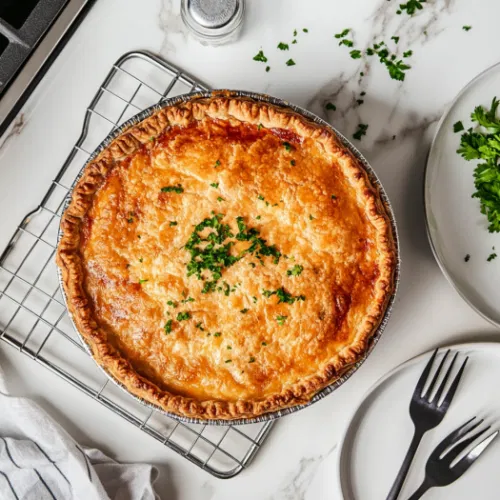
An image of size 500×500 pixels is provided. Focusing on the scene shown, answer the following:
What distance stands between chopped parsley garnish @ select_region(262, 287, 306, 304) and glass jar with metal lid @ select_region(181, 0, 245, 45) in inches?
53.8

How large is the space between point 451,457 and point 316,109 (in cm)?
194

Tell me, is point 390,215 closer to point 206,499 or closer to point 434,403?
point 434,403

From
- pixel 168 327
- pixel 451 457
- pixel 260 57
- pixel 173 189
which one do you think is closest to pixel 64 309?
pixel 168 327

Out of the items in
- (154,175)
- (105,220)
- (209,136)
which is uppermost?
(209,136)

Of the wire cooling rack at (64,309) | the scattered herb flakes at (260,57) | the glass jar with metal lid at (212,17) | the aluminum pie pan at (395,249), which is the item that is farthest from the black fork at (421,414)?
the glass jar with metal lid at (212,17)

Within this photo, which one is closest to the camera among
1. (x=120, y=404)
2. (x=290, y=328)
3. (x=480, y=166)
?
(x=290, y=328)

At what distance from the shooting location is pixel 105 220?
300 centimetres

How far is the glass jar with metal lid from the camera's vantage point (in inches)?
129

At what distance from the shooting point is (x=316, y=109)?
11.3ft

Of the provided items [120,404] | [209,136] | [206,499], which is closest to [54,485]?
[120,404]

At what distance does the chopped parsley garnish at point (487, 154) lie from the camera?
323 centimetres

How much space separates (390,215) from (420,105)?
29.7 inches

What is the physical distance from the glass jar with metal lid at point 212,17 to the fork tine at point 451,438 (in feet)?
7.76

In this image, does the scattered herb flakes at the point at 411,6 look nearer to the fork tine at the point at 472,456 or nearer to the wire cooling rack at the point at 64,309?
the wire cooling rack at the point at 64,309
